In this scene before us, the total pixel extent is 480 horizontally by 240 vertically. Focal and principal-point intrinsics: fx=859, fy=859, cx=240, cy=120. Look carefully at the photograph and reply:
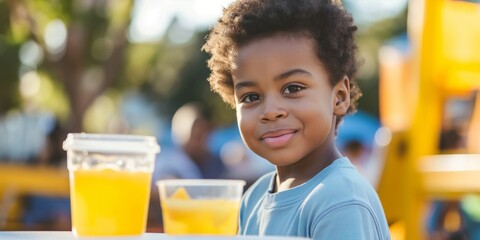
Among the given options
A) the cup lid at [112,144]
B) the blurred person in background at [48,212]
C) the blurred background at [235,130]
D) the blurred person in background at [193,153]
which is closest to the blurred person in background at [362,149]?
the blurred background at [235,130]

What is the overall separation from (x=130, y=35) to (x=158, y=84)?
60.9 feet

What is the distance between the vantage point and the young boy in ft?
5.53

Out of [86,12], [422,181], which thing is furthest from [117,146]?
[86,12]

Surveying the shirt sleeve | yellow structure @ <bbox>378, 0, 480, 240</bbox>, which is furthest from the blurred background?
the shirt sleeve

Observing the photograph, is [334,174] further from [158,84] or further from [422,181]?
[158,84]

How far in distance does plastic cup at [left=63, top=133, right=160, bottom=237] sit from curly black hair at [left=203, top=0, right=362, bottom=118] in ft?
1.54

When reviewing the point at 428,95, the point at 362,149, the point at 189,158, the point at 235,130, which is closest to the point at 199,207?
the point at 428,95

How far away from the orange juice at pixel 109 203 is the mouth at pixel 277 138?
409 mm

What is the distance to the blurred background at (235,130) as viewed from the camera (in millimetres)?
3504

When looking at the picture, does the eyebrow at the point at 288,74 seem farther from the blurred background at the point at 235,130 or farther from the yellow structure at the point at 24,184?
the yellow structure at the point at 24,184

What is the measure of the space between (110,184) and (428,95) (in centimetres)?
233

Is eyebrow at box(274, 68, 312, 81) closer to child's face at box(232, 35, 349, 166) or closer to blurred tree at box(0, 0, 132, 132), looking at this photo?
child's face at box(232, 35, 349, 166)

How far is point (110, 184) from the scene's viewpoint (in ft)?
4.77

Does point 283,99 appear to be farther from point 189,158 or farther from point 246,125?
point 189,158
